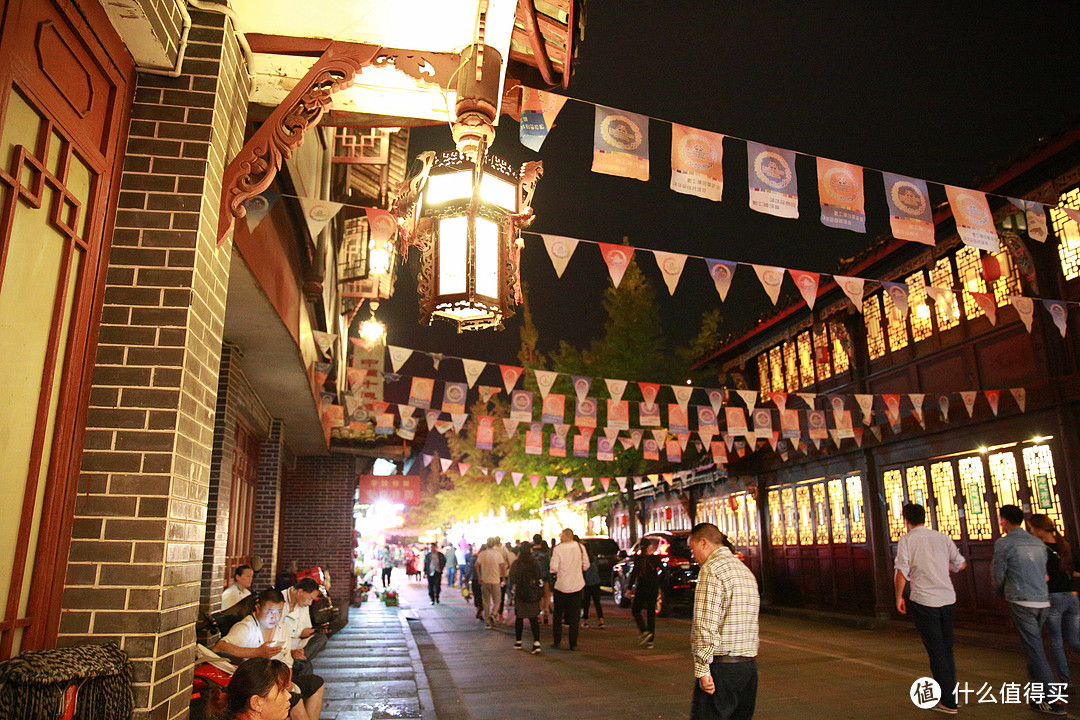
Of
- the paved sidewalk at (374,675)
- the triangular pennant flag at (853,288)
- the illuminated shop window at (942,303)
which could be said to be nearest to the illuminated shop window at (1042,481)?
the illuminated shop window at (942,303)

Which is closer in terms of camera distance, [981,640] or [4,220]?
[4,220]

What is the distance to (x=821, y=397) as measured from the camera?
18594 mm

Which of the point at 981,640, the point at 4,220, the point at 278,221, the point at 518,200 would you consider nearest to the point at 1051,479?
the point at 981,640

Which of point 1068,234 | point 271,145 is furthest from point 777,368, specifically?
point 271,145

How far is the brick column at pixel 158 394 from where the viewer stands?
3264mm

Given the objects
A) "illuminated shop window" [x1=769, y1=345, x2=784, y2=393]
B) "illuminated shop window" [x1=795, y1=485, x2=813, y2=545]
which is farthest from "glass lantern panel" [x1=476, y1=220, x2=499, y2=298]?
"illuminated shop window" [x1=769, y1=345, x2=784, y2=393]

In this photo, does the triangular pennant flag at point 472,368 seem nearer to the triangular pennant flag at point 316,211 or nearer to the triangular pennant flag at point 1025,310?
the triangular pennant flag at point 316,211

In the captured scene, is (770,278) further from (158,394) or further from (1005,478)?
(158,394)

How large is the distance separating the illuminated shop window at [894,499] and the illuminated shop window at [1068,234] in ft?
18.5

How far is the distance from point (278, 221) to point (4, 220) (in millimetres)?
4721

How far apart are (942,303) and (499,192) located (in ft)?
40.6

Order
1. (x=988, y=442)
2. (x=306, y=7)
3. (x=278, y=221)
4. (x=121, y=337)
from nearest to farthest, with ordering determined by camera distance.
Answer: (x=121, y=337) → (x=306, y=7) → (x=278, y=221) → (x=988, y=442)

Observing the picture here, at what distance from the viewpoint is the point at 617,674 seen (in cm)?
962

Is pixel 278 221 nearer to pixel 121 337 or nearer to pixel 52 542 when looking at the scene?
pixel 121 337
